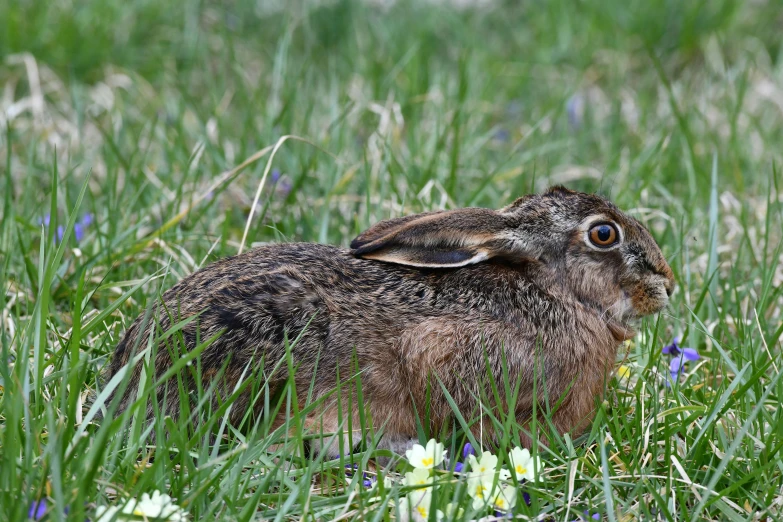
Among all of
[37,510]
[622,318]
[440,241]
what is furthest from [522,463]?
[37,510]

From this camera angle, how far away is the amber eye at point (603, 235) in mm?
3980

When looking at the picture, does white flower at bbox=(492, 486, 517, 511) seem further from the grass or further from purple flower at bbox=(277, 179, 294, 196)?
purple flower at bbox=(277, 179, 294, 196)

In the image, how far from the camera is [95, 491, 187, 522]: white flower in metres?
2.72

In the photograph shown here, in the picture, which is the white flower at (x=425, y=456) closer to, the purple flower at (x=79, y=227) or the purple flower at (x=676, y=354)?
the purple flower at (x=676, y=354)

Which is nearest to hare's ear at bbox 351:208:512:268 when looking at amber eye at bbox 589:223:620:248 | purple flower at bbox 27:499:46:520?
amber eye at bbox 589:223:620:248

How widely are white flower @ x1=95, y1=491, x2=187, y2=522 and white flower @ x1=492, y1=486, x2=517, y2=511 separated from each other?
0.88 m

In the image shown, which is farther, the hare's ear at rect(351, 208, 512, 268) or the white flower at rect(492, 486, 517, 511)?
the hare's ear at rect(351, 208, 512, 268)

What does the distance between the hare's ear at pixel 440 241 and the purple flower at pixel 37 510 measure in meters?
1.46

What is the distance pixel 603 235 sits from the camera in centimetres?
399

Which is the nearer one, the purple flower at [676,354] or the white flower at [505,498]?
the white flower at [505,498]

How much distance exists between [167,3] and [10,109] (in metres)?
2.18

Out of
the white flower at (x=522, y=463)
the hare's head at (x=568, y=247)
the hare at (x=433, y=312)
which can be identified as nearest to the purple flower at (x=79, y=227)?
the hare at (x=433, y=312)

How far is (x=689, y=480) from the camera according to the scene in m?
3.24

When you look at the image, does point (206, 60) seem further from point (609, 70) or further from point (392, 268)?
point (392, 268)
